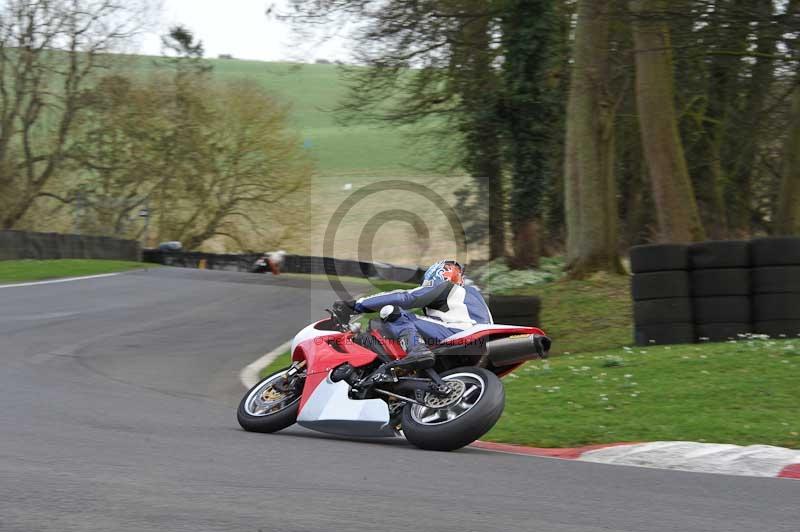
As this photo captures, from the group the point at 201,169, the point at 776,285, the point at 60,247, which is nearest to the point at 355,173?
the point at 201,169

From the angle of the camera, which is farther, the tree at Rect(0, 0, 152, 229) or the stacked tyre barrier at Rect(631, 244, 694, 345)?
the tree at Rect(0, 0, 152, 229)

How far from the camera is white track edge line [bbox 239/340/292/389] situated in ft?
46.9

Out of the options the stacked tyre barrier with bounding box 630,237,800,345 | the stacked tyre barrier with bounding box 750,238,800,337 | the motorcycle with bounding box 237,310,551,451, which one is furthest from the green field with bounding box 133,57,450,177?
the motorcycle with bounding box 237,310,551,451

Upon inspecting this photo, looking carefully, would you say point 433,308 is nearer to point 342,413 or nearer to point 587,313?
point 342,413

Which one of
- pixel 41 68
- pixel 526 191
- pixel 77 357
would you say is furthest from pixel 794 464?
pixel 41 68

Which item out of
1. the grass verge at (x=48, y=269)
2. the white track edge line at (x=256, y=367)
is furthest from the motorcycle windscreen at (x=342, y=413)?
the grass verge at (x=48, y=269)

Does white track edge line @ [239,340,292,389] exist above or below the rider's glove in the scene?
below

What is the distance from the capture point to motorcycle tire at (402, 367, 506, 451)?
7.80 metres

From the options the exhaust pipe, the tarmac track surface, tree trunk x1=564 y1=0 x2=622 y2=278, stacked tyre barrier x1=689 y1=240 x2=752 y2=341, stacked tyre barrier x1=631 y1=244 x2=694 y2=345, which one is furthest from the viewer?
tree trunk x1=564 y1=0 x2=622 y2=278

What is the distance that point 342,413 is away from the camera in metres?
8.73

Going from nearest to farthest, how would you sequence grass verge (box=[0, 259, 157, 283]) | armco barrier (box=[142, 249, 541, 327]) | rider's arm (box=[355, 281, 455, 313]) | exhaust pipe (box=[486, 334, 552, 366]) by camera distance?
exhaust pipe (box=[486, 334, 552, 366]), rider's arm (box=[355, 281, 455, 313]), grass verge (box=[0, 259, 157, 283]), armco barrier (box=[142, 249, 541, 327])

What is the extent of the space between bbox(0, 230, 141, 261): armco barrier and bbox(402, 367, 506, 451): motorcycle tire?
27893mm

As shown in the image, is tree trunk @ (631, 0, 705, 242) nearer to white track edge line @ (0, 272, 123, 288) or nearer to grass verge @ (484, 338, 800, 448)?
grass verge @ (484, 338, 800, 448)

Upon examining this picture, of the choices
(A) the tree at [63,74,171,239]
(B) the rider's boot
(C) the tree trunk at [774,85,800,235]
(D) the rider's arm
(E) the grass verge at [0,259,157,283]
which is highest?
(A) the tree at [63,74,171,239]
